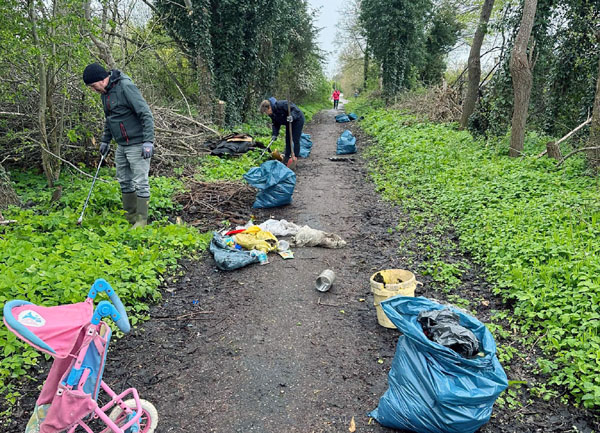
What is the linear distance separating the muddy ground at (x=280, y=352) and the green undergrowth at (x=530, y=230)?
0.22m

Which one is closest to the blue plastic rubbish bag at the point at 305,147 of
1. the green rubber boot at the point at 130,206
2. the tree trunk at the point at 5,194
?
the green rubber boot at the point at 130,206

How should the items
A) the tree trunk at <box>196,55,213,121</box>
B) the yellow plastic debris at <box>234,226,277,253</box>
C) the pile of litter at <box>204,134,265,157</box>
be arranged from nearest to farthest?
the yellow plastic debris at <box>234,226,277,253</box> < the pile of litter at <box>204,134,265,157</box> < the tree trunk at <box>196,55,213,121</box>

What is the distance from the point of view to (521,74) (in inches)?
297

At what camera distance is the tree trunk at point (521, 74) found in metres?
7.41

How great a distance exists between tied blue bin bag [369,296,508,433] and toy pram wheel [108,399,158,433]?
1470 mm

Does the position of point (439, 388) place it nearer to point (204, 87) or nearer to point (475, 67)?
point (475, 67)

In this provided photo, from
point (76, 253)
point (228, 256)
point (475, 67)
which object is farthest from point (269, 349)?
point (475, 67)

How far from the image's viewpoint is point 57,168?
5.84 m

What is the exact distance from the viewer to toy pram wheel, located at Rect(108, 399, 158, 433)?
238 cm

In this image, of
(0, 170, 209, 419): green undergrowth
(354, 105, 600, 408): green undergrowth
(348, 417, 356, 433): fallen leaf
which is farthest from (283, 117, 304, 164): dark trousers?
(348, 417, 356, 433): fallen leaf

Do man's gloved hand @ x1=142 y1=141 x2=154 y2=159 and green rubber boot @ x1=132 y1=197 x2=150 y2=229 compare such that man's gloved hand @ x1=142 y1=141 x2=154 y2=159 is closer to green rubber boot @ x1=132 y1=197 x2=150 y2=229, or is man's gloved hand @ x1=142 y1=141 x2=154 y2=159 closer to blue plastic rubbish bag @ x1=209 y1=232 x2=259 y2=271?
green rubber boot @ x1=132 y1=197 x2=150 y2=229

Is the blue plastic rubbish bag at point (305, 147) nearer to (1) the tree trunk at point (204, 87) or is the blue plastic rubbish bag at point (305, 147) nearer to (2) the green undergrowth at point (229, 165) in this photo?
(2) the green undergrowth at point (229, 165)

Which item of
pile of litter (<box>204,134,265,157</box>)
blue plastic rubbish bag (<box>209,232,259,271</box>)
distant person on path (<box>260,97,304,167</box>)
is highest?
distant person on path (<box>260,97,304,167</box>)

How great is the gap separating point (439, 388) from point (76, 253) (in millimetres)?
3616
